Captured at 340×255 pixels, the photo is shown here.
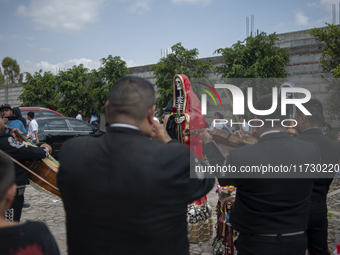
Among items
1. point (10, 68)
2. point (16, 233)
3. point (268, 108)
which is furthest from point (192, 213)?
point (10, 68)

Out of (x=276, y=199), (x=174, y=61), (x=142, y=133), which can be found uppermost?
(x=174, y=61)

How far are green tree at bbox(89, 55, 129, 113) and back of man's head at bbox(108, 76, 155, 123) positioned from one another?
1386 cm

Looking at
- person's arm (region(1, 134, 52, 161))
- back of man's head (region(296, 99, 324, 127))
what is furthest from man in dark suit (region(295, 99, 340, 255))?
person's arm (region(1, 134, 52, 161))

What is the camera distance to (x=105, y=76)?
15805 millimetres

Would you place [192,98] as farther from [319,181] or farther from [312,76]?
[312,76]

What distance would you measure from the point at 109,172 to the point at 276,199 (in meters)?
1.25

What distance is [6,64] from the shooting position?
136 feet

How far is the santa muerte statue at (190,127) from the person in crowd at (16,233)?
301 centimetres

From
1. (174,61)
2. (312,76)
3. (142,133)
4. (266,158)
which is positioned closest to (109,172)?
(142,133)

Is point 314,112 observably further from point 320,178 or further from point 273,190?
point 273,190

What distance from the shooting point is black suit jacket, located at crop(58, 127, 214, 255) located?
1.44 meters

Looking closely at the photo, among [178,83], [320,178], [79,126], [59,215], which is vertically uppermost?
[178,83]

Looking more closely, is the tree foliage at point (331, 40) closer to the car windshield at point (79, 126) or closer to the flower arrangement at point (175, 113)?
the flower arrangement at point (175, 113)

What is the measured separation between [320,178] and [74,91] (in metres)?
15.9
